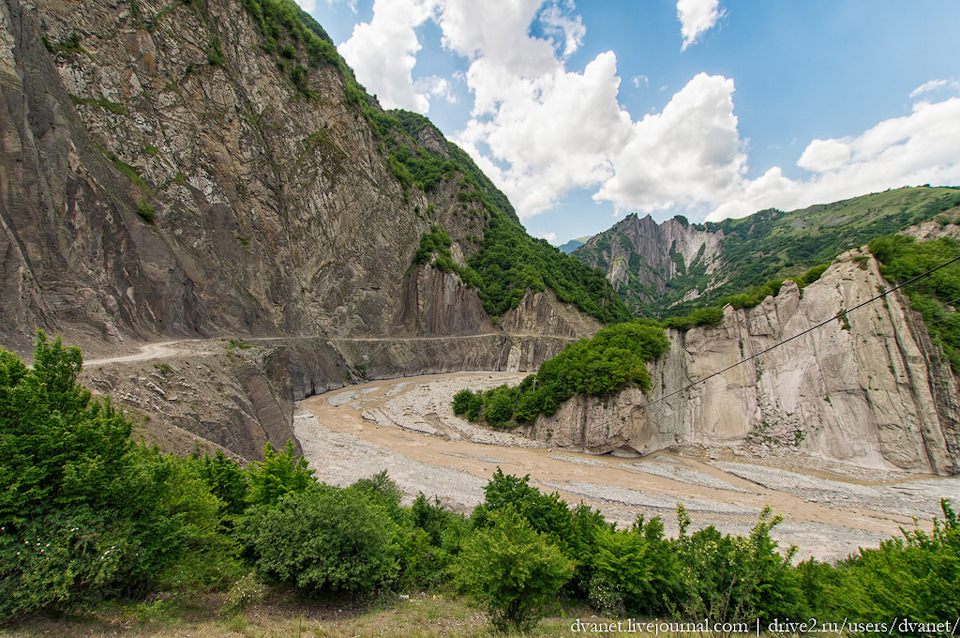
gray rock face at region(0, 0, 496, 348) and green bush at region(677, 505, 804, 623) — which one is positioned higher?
gray rock face at region(0, 0, 496, 348)

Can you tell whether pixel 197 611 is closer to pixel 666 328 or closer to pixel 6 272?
pixel 6 272

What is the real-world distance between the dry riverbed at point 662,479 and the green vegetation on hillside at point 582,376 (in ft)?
7.62

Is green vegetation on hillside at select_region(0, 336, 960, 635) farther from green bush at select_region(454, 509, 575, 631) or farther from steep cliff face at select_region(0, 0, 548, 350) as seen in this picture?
steep cliff face at select_region(0, 0, 548, 350)

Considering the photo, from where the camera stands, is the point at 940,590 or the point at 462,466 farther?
the point at 462,466

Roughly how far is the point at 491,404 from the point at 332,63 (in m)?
56.9

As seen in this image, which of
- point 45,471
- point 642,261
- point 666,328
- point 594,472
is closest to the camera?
point 45,471

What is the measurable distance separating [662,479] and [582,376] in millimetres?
8364

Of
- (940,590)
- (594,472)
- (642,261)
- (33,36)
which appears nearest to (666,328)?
(594,472)

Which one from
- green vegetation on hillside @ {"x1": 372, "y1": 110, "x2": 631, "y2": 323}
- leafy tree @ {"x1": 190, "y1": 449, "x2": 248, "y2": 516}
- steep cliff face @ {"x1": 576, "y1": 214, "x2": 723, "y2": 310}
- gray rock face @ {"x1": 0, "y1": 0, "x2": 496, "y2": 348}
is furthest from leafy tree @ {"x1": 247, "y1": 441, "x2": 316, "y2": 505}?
steep cliff face @ {"x1": 576, "y1": 214, "x2": 723, "y2": 310}

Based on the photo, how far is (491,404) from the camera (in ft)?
108

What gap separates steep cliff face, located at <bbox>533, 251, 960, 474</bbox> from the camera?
72.2 ft

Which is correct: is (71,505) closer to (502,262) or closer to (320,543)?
(320,543)

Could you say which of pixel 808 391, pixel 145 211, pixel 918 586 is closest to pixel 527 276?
pixel 808 391

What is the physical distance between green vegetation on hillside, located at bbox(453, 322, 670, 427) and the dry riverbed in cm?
232
